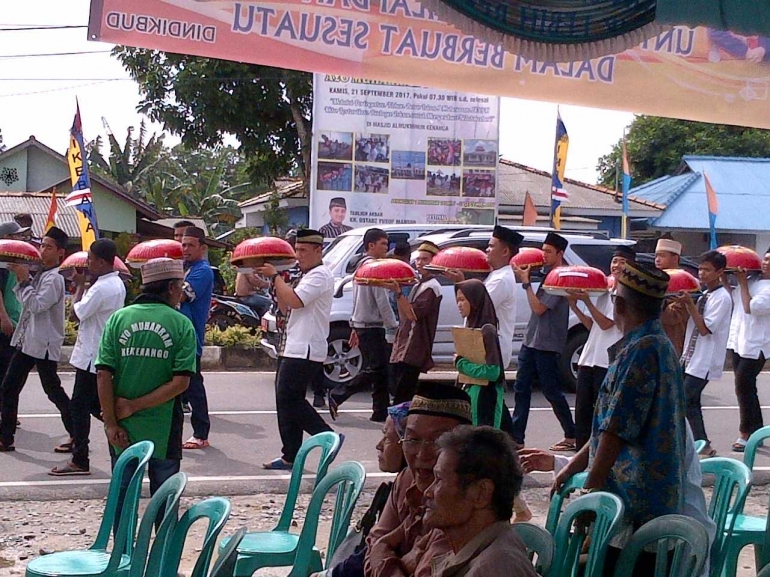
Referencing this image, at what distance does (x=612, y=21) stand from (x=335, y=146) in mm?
13231

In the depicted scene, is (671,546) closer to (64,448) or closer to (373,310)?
(64,448)

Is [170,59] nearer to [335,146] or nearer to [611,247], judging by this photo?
[335,146]

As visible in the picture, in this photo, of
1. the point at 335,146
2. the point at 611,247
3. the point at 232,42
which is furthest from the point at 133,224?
the point at 232,42

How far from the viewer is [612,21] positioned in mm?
3783

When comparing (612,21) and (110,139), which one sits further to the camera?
(110,139)

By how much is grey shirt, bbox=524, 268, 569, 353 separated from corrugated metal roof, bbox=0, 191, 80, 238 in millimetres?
20514

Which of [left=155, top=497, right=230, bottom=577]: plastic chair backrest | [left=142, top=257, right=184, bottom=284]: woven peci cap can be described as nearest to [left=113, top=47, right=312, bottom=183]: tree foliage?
[left=142, top=257, right=184, bottom=284]: woven peci cap

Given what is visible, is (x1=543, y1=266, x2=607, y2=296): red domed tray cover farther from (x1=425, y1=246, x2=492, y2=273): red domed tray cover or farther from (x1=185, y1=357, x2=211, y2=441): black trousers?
(x1=185, y1=357, x2=211, y2=441): black trousers

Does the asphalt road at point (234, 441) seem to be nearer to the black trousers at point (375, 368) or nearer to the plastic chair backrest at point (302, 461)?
the black trousers at point (375, 368)

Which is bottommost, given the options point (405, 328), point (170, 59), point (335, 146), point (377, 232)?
point (405, 328)

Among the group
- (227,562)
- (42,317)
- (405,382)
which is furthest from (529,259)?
(227,562)

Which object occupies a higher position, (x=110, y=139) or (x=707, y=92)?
(x=110, y=139)

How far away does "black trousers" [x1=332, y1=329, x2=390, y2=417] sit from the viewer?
10.2 meters

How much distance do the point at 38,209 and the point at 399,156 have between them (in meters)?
14.2
